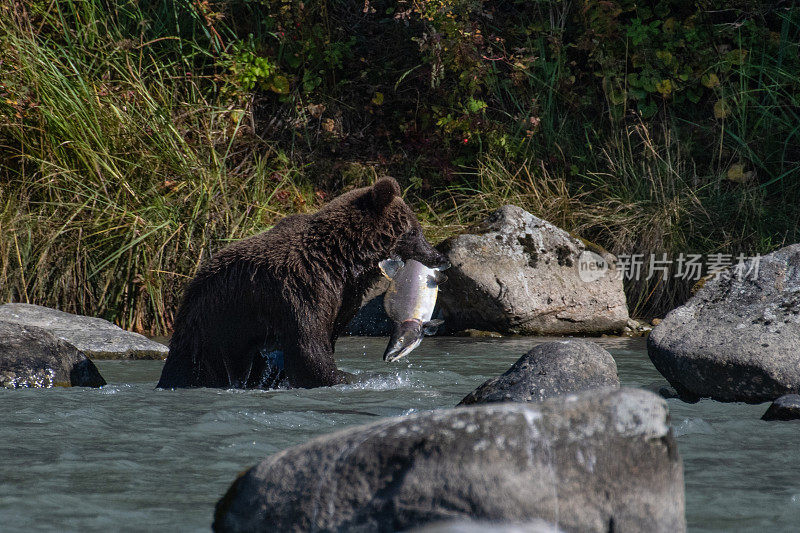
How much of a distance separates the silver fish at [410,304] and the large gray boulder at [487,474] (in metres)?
2.23

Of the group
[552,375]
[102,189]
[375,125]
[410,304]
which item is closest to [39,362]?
[410,304]

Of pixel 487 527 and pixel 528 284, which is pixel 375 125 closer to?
pixel 528 284

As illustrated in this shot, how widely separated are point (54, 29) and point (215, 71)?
78.9 inches

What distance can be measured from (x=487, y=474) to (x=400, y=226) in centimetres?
308

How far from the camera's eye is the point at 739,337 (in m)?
5.20

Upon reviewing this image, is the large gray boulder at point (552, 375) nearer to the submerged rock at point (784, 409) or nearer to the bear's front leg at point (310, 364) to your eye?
the submerged rock at point (784, 409)

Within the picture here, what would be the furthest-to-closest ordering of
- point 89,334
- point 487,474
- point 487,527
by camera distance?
point 89,334 → point 487,474 → point 487,527

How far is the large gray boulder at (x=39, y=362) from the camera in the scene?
18.5ft

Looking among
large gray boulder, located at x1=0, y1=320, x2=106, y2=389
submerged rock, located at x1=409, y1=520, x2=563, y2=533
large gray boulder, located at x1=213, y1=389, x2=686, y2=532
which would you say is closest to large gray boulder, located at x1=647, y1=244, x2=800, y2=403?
large gray boulder, located at x1=213, y1=389, x2=686, y2=532

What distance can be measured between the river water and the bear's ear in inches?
43.2

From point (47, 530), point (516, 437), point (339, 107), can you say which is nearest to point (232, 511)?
point (47, 530)

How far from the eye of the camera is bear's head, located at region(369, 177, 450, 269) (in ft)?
17.8

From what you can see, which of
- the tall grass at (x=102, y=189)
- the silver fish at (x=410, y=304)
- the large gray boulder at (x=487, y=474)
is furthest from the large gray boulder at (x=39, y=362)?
the large gray boulder at (x=487, y=474)

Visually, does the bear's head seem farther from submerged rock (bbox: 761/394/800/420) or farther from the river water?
submerged rock (bbox: 761/394/800/420)
